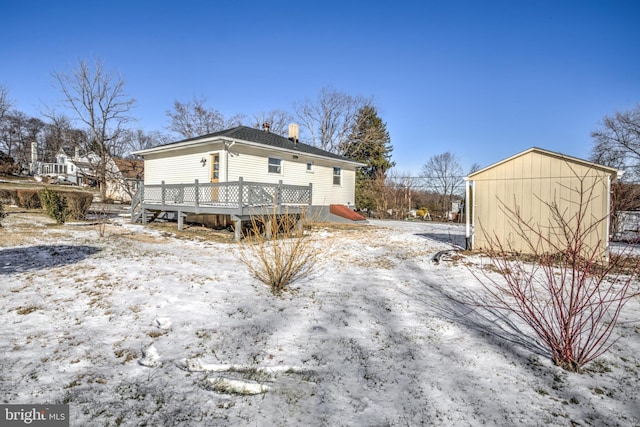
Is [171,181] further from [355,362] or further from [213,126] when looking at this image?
[213,126]

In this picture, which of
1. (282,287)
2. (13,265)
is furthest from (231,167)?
(282,287)

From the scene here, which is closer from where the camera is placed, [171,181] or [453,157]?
[171,181]

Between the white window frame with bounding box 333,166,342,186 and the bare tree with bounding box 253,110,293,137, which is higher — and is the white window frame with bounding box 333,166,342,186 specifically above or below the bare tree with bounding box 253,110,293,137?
below

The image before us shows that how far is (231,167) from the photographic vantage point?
509 inches

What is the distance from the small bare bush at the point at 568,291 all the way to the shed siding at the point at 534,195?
0.11m

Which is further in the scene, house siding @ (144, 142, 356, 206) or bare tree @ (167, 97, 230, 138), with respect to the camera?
bare tree @ (167, 97, 230, 138)

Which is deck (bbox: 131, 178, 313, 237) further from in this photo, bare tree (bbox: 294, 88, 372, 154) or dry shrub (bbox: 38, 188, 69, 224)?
bare tree (bbox: 294, 88, 372, 154)

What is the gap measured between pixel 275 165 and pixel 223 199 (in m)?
4.29

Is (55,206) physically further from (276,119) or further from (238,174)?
(276,119)

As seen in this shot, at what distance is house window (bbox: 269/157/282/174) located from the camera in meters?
14.7

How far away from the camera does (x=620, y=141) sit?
25828 mm

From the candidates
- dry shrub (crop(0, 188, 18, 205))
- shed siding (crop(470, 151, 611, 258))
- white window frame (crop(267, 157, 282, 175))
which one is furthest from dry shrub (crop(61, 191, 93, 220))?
shed siding (crop(470, 151, 611, 258))

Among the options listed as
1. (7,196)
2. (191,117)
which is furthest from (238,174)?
(191,117)

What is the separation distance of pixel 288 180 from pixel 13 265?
35.4 ft
